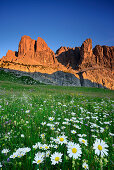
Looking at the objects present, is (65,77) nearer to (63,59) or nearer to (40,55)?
(40,55)

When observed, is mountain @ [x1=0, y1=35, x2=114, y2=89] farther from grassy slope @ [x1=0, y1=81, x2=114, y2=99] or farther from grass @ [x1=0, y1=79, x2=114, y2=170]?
grass @ [x1=0, y1=79, x2=114, y2=170]

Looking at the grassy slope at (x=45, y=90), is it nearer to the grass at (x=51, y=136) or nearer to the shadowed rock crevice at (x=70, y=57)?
the grass at (x=51, y=136)

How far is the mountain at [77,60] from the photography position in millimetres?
109062

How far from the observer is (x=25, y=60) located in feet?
360

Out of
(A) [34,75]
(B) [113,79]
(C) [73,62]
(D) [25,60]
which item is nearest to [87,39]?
(C) [73,62]

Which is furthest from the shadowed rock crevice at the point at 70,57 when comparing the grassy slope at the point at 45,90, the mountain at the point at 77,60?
the grassy slope at the point at 45,90

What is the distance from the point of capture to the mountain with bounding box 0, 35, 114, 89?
109062 mm

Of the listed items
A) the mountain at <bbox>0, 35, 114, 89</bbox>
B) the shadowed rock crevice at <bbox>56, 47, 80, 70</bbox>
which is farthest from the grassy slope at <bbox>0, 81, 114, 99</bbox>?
the shadowed rock crevice at <bbox>56, 47, 80, 70</bbox>

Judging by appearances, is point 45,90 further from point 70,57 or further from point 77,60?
point 70,57

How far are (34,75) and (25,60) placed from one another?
37.7m

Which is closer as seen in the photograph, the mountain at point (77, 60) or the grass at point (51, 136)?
the grass at point (51, 136)

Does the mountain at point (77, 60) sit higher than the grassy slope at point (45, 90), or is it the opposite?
the mountain at point (77, 60)

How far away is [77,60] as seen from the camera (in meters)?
143

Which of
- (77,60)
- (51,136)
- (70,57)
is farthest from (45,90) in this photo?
(70,57)
